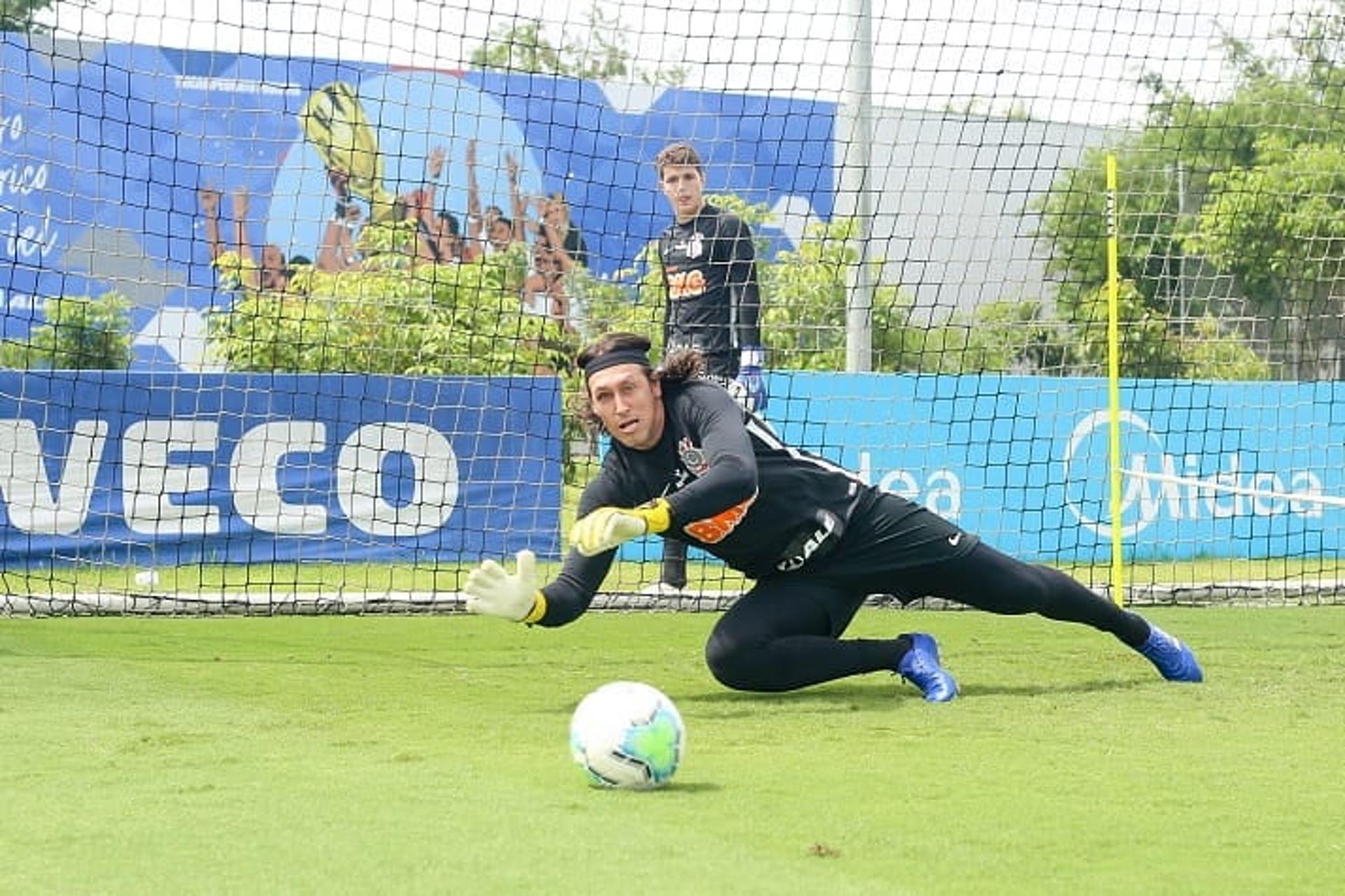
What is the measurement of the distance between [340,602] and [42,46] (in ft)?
42.0

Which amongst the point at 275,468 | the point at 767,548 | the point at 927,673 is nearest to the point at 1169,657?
the point at 927,673

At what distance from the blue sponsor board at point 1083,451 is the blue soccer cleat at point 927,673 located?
6.03 m

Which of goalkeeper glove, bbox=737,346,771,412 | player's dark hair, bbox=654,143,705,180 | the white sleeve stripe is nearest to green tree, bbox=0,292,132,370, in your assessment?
goalkeeper glove, bbox=737,346,771,412

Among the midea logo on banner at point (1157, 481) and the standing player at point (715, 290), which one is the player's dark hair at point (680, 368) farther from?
the midea logo on banner at point (1157, 481)

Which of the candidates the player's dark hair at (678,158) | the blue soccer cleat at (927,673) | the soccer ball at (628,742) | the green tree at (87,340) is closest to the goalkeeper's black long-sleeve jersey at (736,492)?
the blue soccer cleat at (927,673)

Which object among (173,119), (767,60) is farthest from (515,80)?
(767,60)

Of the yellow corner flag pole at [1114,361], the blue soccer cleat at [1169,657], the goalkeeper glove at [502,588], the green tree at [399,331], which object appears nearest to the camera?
the goalkeeper glove at [502,588]

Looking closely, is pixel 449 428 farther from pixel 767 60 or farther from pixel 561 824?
pixel 561 824

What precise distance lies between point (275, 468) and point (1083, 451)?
5281mm

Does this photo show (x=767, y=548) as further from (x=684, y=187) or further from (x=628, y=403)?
(x=684, y=187)

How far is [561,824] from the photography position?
4.39 metres

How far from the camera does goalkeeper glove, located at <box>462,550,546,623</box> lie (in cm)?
623

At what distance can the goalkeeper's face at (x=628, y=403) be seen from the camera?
21.2 ft

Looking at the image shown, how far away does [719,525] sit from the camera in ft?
21.9
